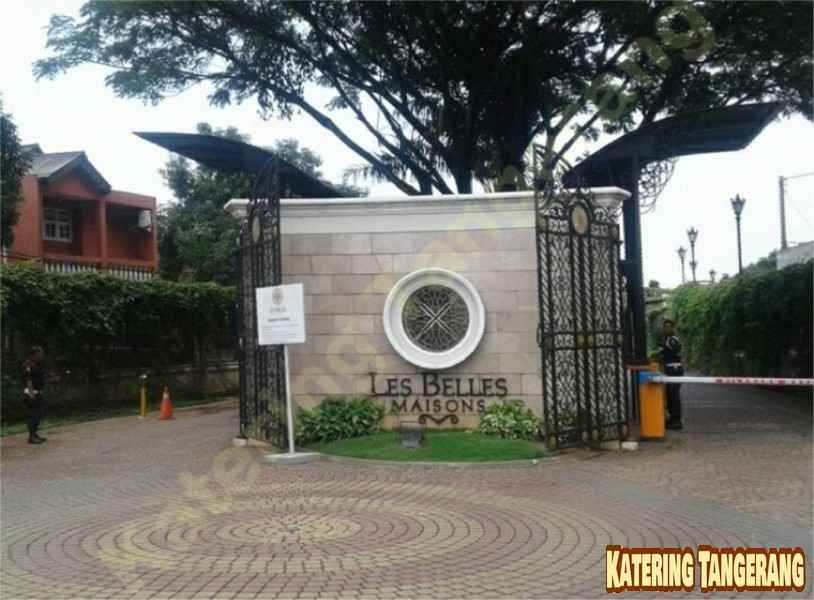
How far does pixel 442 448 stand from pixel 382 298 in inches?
102

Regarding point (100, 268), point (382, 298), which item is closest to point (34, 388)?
point (382, 298)

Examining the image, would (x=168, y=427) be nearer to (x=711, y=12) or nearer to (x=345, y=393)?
(x=345, y=393)

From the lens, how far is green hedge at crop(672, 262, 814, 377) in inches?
712

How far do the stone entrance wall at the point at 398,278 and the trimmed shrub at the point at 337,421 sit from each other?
0.73 ft

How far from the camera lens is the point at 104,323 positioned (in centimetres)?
1830

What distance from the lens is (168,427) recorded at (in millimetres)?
15641

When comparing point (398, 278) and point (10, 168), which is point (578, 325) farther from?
point (10, 168)

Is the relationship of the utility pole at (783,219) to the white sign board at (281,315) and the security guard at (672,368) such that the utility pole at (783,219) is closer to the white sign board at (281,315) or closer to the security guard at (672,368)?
the security guard at (672,368)

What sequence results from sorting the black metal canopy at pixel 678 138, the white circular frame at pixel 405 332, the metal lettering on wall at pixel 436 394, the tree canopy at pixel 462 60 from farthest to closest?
the tree canopy at pixel 462 60 → the black metal canopy at pixel 678 138 → the metal lettering on wall at pixel 436 394 → the white circular frame at pixel 405 332

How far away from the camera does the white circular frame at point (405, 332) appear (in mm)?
12047

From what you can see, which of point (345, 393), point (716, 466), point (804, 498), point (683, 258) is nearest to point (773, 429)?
point (716, 466)

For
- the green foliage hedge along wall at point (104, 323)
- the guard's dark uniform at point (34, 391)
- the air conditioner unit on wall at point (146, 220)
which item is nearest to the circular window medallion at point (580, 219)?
the guard's dark uniform at point (34, 391)

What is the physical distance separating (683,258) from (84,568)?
3634 centimetres

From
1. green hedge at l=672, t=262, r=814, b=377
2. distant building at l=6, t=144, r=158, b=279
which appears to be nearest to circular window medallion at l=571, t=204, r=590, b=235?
green hedge at l=672, t=262, r=814, b=377
